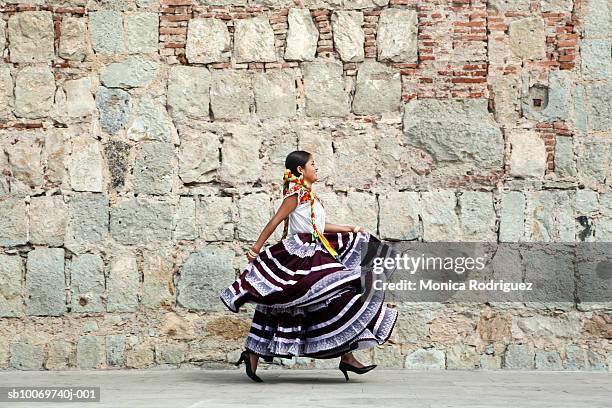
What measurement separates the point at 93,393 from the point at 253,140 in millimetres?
2732

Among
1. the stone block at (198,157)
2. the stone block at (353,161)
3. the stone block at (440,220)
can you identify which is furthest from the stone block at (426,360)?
the stone block at (198,157)

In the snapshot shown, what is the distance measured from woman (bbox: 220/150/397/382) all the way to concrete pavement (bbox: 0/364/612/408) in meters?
0.28

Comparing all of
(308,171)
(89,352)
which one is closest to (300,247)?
(308,171)

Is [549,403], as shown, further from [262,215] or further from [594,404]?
[262,215]

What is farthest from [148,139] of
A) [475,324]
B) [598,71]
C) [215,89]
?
[598,71]

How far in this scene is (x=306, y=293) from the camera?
709 cm

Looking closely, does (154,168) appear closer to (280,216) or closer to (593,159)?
(280,216)

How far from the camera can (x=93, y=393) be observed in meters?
6.60

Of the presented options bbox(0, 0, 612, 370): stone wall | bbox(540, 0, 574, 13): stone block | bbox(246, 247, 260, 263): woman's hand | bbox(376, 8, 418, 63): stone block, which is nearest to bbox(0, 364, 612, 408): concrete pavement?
bbox(0, 0, 612, 370): stone wall

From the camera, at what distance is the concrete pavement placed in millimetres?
6062

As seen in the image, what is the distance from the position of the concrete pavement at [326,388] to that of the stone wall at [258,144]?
0.39 meters

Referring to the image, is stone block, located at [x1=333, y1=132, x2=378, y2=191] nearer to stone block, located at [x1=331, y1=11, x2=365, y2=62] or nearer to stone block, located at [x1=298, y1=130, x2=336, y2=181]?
stone block, located at [x1=298, y1=130, x2=336, y2=181]

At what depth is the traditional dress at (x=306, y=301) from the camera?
279 inches

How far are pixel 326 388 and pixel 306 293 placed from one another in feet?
2.11
